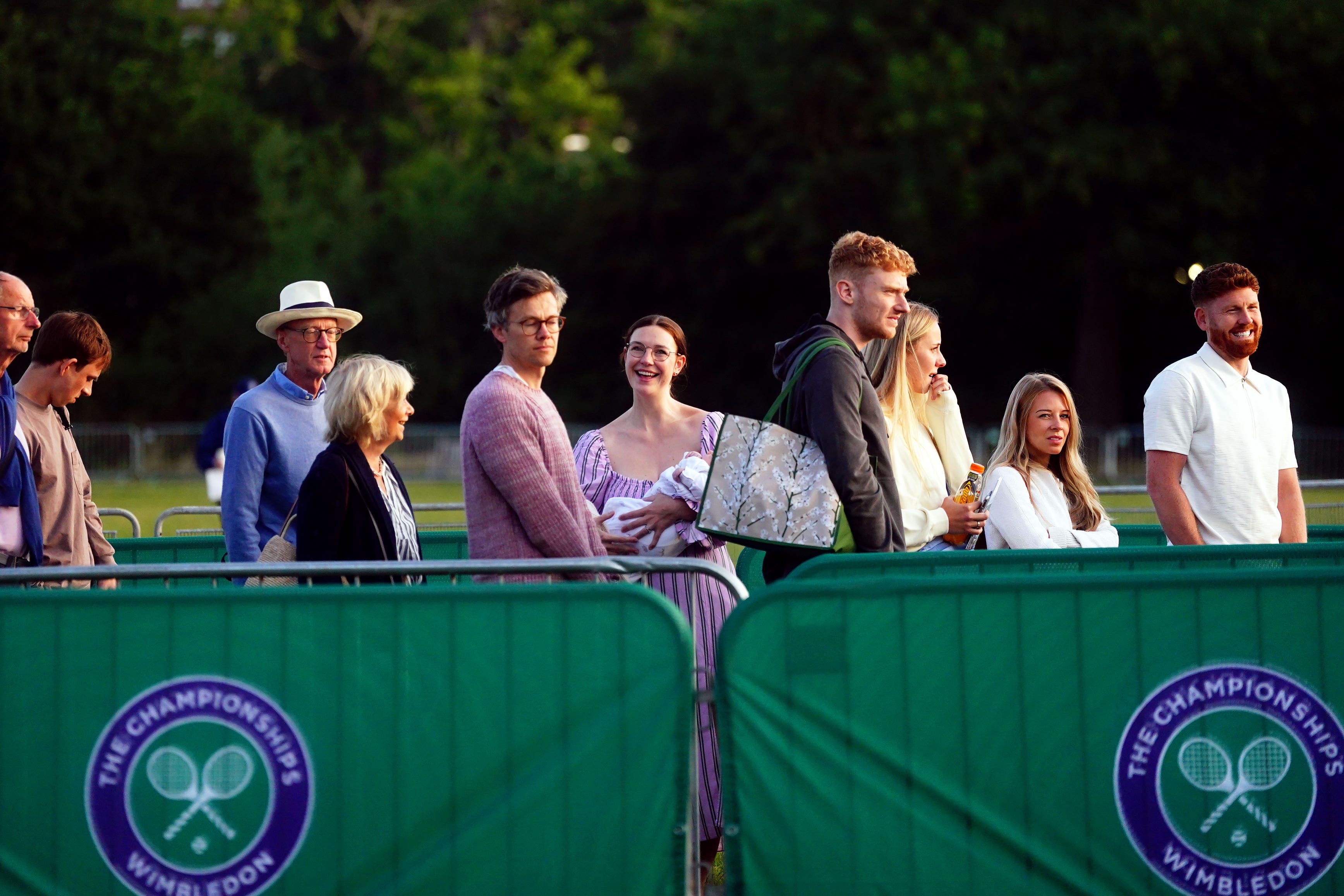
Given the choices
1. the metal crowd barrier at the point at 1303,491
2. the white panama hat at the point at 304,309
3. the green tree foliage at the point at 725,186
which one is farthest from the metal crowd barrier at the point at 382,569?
the green tree foliage at the point at 725,186

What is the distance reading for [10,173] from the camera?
34.3m

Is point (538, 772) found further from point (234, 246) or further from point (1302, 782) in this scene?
point (234, 246)

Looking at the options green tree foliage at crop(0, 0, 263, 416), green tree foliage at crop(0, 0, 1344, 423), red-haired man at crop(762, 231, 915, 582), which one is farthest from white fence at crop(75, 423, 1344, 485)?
red-haired man at crop(762, 231, 915, 582)

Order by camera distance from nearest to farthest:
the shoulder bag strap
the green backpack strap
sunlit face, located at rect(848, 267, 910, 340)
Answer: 1. the shoulder bag strap
2. the green backpack strap
3. sunlit face, located at rect(848, 267, 910, 340)

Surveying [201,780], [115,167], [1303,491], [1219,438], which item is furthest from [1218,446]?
[115,167]

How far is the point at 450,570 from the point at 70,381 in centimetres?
213

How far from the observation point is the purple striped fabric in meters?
5.12

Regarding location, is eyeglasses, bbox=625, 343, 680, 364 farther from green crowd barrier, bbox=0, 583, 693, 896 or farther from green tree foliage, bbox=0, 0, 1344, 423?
green tree foliage, bbox=0, 0, 1344, 423

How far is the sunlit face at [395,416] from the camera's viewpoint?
4.79 meters

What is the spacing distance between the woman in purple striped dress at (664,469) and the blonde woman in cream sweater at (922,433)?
700 mm

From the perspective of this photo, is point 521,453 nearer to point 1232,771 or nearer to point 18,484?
point 18,484

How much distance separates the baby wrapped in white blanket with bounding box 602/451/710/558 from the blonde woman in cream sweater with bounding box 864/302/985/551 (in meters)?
0.72

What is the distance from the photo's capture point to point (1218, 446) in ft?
18.5

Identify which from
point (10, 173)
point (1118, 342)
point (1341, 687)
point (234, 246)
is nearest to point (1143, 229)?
point (1118, 342)
